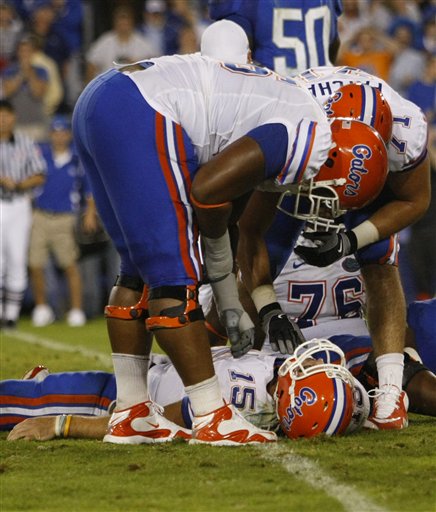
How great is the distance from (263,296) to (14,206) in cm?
566

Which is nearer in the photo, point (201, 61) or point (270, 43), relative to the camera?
point (201, 61)

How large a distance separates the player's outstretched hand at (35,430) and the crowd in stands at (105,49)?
616cm

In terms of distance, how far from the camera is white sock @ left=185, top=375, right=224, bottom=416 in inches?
151

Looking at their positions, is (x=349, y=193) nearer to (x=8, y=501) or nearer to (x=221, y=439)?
(x=221, y=439)

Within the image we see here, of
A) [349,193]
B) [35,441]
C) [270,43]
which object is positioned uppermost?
[270,43]

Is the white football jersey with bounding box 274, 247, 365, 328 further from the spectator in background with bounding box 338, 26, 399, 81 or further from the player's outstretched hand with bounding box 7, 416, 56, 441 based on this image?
the spectator in background with bounding box 338, 26, 399, 81

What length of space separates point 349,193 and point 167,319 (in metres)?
0.78

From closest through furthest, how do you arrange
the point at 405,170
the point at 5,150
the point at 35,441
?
the point at 35,441 < the point at 405,170 < the point at 5,150

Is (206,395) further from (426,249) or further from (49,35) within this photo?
(49,35)

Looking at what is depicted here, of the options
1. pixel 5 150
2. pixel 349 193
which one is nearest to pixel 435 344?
pixel 349 193

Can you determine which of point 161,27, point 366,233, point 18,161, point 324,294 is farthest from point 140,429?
point 161,27

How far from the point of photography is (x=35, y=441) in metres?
4.16

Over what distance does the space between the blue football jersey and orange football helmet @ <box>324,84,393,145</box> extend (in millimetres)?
1918

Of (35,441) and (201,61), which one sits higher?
(201,61)
